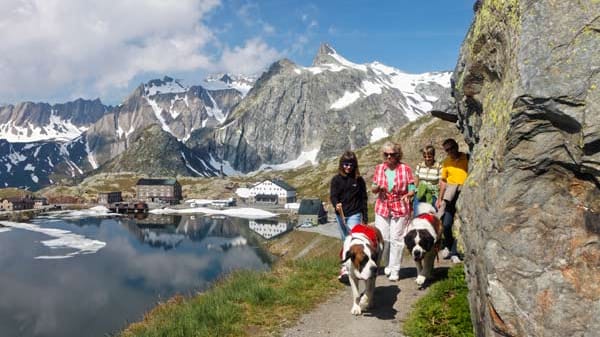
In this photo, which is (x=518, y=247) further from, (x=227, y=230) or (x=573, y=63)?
(x=227, y=230)

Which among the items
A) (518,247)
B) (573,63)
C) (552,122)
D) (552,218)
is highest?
(573,63)

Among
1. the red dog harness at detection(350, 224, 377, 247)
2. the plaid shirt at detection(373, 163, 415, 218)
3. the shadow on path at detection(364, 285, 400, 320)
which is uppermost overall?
the plaid shirt at detection(373, 163, 415, 218)

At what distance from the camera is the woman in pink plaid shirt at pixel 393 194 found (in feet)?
41.6

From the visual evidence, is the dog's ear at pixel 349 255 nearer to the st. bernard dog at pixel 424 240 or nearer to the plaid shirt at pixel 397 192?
the st. bernard dog at pixel 424 240

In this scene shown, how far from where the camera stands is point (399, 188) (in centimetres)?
1270

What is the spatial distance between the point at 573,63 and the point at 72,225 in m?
142

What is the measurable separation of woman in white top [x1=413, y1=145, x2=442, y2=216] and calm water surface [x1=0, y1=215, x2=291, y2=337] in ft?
42.7

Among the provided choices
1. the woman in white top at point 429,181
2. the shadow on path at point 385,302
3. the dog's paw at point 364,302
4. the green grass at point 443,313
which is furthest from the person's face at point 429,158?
the dog's paw at point 364,302

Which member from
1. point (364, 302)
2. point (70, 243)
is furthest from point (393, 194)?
point (70, 243)

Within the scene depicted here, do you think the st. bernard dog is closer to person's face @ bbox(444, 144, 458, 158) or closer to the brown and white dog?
the brown and white dog

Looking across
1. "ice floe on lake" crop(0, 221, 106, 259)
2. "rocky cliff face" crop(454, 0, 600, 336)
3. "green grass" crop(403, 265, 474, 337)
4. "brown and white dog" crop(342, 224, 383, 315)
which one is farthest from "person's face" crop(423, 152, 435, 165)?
"ice floe on lake" crop(0, 221, 106, 259)

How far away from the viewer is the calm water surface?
42688 millimetres

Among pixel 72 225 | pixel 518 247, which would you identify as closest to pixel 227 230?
pixel 72 225

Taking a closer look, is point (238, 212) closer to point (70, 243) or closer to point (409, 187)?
point (70, 243)
